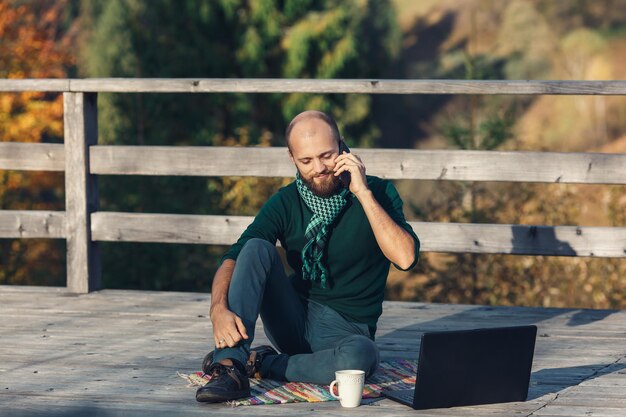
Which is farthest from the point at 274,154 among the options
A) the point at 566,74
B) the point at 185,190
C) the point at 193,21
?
the point at 566,74

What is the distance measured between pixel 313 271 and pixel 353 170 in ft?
1.44

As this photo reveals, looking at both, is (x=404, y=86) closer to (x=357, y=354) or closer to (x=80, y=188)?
(x=80, y=188)

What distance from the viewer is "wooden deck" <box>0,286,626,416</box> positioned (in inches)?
157

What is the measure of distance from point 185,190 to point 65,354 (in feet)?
39.9

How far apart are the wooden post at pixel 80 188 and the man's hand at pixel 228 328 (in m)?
2.63

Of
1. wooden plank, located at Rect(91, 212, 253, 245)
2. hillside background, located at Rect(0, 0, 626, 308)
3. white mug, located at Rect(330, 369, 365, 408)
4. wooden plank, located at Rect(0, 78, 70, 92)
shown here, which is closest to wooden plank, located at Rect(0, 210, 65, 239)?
wooden plank, located at Rect(91, 212, 253, 245)

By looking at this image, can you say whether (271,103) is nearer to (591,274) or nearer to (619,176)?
(591,274)

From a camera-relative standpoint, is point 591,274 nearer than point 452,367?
No

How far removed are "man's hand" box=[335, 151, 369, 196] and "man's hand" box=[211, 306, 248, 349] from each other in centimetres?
61

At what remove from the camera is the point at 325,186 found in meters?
4.27

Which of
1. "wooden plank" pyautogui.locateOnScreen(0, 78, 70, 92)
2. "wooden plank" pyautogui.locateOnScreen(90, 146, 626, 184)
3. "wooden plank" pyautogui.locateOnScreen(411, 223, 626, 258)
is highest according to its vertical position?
"wooden plank" pyautogui.locateOnScreen(0, 78, 70, 92)

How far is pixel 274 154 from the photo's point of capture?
6.30 meters

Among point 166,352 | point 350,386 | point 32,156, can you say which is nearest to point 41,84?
point 32,156

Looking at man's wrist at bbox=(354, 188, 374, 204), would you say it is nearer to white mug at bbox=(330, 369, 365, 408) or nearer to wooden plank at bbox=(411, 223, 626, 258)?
white mug at bbox=(330, 369, 365, 408)
